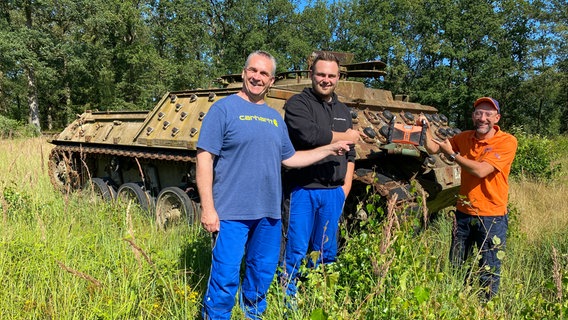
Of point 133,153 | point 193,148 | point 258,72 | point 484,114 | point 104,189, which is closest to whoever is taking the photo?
point 258,72

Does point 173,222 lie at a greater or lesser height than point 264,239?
lesser

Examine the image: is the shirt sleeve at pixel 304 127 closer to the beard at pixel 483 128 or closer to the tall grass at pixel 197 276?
the tall grass at pixel 197 276

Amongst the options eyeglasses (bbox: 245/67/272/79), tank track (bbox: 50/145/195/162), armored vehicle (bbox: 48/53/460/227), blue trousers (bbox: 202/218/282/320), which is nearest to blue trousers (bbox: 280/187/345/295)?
blue trousers (bbox: 202/218/282/320)

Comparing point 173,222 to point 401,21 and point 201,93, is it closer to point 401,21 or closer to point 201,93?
point 201,93

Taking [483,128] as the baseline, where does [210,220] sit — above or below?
below

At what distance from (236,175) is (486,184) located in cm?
221

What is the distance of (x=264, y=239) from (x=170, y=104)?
16.4 feet

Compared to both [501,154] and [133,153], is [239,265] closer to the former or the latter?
[501,154]

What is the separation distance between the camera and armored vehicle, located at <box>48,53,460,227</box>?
492 centimetres

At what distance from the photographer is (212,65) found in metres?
35.6

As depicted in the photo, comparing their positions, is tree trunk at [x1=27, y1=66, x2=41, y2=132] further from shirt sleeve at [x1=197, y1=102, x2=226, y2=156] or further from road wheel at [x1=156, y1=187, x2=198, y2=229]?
shirt sleeve at [x1=197, y1=102, x2=226, y2=156]

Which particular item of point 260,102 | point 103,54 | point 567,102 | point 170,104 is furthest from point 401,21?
point 260,102

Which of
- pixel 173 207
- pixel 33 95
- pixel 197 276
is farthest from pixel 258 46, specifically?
pixel 197 276

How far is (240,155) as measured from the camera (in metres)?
2.80
